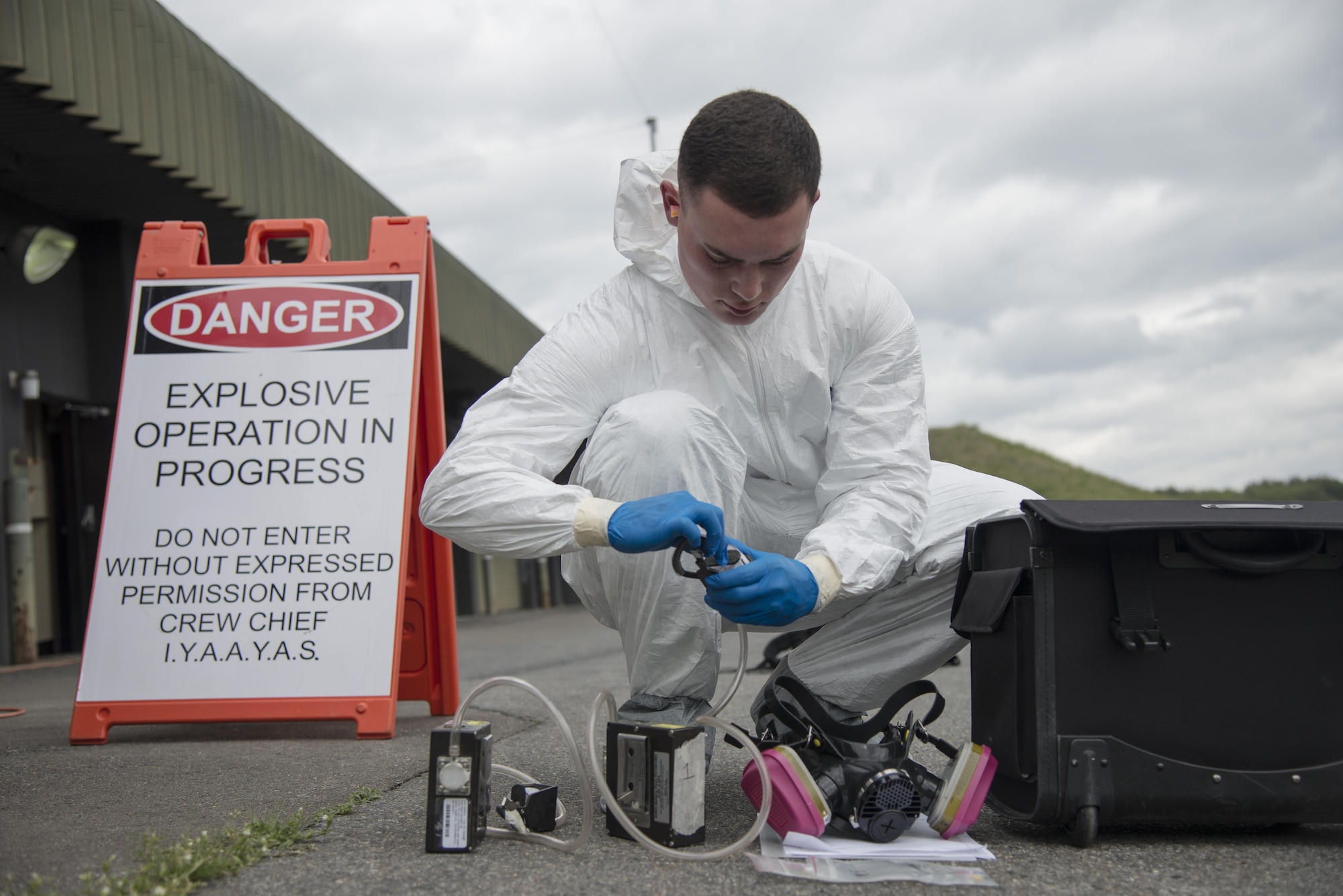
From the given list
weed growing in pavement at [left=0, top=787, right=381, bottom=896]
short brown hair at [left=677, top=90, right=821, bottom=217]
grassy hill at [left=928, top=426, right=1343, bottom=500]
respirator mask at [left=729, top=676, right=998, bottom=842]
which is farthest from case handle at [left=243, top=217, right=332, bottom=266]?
grassy hill at [left=928, top=426, right=1343, bottom=500]

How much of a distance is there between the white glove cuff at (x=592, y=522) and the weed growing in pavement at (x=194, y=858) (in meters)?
0.61

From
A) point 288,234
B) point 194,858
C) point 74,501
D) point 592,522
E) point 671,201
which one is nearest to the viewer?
point 194,858

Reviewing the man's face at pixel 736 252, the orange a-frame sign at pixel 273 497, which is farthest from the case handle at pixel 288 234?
the man's face at pixel 736 252

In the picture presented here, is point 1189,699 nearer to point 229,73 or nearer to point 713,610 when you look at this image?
point 713,610

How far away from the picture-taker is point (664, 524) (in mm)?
1614

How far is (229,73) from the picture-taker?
631cm

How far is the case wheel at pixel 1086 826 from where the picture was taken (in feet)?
5.11

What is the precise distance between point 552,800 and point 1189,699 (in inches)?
39.3

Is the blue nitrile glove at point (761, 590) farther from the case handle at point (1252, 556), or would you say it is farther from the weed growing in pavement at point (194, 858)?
the weed growing in pavement at point (194, 858)

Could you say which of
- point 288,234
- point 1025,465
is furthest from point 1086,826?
point 1025,465

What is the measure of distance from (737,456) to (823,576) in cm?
32

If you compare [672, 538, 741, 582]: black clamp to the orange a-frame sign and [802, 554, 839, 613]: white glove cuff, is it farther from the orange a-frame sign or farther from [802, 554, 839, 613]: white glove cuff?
the orange a-frame sign

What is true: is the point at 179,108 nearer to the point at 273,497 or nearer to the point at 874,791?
→ the point at 273,497

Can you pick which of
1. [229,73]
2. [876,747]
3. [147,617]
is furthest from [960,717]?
[229,73]
